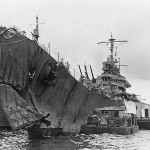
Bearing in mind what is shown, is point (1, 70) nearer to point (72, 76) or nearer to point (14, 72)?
point (14, 72)

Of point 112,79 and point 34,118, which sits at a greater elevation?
point 112,79

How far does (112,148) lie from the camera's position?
16.1 metres

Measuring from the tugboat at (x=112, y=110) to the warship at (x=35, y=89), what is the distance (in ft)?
3.17

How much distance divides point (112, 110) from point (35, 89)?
8515 mm

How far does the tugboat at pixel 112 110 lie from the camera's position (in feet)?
81.8

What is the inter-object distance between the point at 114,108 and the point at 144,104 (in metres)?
18.4

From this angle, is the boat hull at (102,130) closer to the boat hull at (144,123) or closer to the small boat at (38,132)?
the small boat at (38,132)

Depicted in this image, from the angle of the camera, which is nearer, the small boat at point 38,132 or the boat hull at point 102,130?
the small boat at point 38,132

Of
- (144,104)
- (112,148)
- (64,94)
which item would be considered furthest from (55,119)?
(144,104)

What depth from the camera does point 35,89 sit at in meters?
20.2

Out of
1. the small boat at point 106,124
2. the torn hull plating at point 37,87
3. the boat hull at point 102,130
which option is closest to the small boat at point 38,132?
the torn hull plating at point 37,87

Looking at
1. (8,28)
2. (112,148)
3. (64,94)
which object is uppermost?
(8,28)

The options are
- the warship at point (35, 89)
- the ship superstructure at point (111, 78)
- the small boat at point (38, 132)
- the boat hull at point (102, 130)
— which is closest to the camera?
the warship at point (35, 89)

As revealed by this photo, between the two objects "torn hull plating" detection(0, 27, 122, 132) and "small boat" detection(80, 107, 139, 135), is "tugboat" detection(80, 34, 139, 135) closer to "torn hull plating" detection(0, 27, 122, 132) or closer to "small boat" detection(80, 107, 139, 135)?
"small boat" detection(80, 107, 139, 135)
